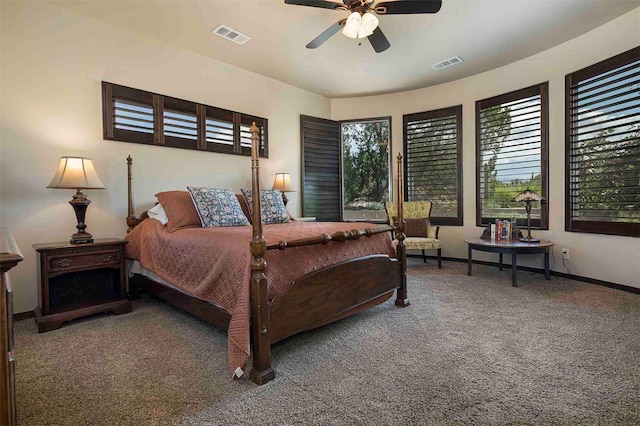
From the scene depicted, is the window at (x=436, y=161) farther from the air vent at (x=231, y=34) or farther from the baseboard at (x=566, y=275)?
the air vent at (x=231, y=34)

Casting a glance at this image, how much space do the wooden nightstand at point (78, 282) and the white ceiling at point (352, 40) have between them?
2.16 m

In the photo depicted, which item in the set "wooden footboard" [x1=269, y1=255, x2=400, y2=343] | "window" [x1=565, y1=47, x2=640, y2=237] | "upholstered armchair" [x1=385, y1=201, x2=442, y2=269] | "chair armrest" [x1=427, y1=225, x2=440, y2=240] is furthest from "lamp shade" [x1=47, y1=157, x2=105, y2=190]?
"window" [x1=565, y1=47, x2=640, y2=237]

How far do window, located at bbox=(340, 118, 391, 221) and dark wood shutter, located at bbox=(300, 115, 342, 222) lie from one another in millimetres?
155

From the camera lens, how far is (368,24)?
2621 millimetres

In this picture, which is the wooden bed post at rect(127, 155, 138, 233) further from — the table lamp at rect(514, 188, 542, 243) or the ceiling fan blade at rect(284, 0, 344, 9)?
the table lamp at rect(514, 188, 542, 243)

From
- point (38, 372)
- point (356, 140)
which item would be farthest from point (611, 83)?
point (38, 372)

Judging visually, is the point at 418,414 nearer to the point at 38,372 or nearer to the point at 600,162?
the point at 38,372

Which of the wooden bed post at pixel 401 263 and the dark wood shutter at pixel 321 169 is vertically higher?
the dark wood shutter at pixel 321 169

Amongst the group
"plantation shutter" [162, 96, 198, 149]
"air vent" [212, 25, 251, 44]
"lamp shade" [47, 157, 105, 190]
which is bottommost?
"lamp shade" [47, 157, 105, 190]

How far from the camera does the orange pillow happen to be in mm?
2953

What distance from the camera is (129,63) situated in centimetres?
342

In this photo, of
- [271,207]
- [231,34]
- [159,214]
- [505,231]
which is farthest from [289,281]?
[505,231]

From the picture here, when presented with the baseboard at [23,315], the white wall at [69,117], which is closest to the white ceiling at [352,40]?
the white wall at [69,117]

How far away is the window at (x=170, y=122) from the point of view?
333cm
